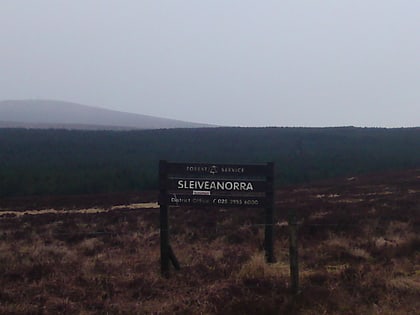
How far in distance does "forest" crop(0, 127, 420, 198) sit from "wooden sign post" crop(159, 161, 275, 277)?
55463mm

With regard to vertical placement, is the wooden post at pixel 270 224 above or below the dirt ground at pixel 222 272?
above

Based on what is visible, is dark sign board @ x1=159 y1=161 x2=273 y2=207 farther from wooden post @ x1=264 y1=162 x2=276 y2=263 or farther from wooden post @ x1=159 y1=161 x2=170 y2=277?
wooden post @ x1=264 y1=162 x2=276 y2=263

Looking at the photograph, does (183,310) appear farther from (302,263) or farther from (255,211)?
(255,211)

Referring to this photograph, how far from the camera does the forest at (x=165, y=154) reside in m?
68.6

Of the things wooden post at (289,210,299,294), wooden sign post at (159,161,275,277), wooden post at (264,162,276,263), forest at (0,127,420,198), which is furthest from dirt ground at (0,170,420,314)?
forest at (0,127,420,198)

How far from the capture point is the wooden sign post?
10.2 meters

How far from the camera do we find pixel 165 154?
102562mm

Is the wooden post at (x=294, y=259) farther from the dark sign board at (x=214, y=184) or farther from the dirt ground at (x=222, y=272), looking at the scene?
the dark sign board at (x=214, y=184)

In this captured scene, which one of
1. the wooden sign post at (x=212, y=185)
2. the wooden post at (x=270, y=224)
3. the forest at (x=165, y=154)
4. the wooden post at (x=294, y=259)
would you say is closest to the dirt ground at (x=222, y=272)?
the wooden post at (x=294, y=259)

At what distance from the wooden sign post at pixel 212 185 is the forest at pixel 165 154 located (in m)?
55.5

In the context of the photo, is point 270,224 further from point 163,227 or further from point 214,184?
point 163,227

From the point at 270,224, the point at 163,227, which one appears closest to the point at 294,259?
the point at 270,224

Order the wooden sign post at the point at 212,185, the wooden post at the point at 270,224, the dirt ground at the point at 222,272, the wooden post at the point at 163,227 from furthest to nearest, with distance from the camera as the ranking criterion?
the wooden post at the point at 270,224 < the wooden sign post at the point at 212,185 < the wooden post at the point at 163,227 < the dirt ground at the point at 222,272

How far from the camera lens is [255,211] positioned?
72.2ft
